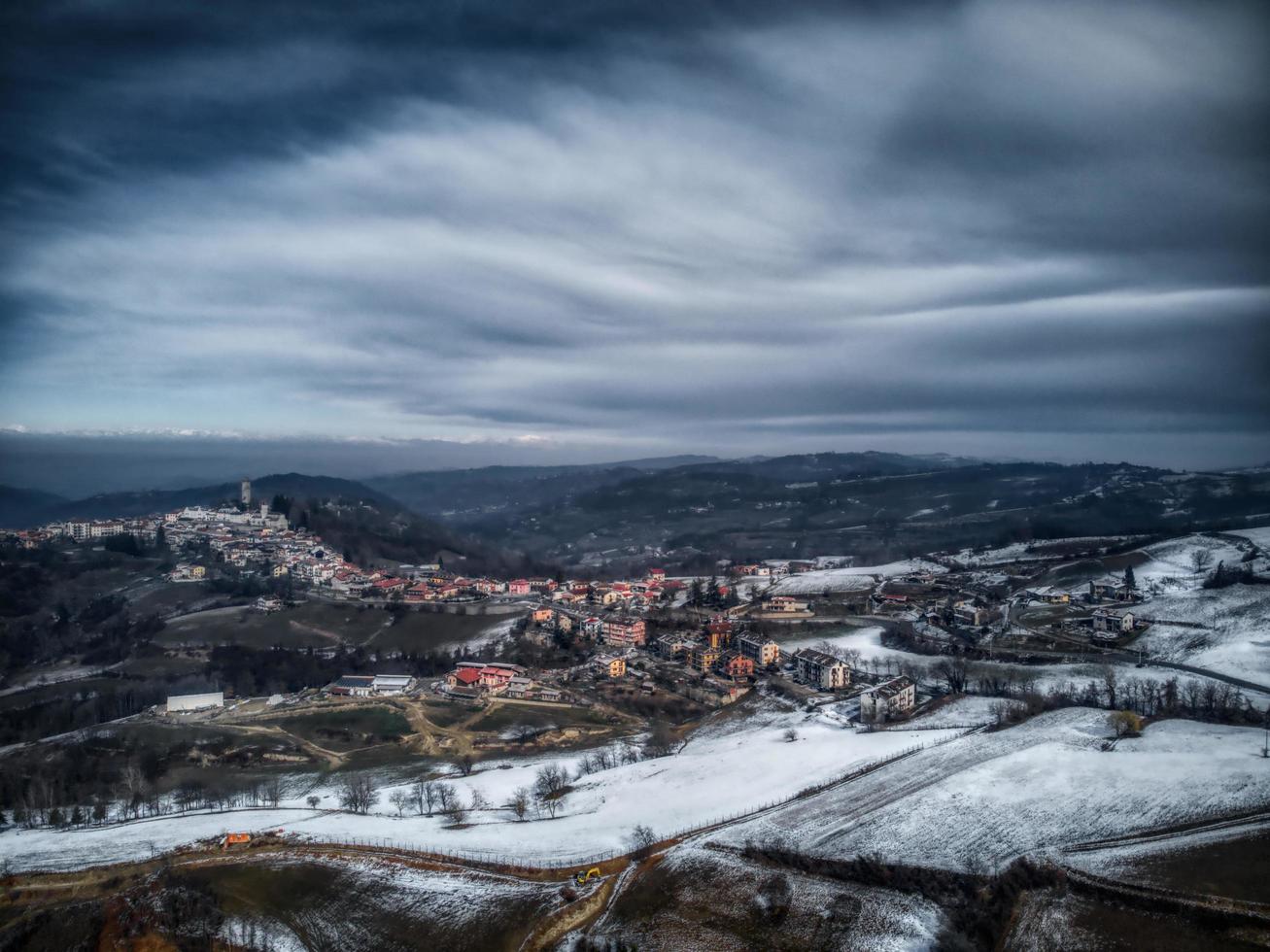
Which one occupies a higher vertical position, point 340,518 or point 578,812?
point 340,518

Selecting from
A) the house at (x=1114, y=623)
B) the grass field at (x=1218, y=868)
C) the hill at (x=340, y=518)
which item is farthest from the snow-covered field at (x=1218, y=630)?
the hill at (x=340, y=518)

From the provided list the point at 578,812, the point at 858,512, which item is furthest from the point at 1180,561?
the point at 858,512

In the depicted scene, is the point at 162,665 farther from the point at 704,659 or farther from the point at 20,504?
the point at 20,504

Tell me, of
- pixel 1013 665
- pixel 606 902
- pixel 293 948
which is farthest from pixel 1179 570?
pixel 293 948

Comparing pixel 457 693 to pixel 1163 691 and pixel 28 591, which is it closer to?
pixel 1163 691

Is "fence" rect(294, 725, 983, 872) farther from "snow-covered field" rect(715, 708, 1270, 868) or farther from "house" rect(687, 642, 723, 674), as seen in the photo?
"house" rect(687, 642, 723, 674)

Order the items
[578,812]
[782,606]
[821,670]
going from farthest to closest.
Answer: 1. [782,606]
2. [821,670]
3. [578,812]

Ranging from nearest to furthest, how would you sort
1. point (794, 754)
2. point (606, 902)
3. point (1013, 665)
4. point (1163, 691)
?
1. point (606, 902)
2. point (794, 754)
3. point (1163, 691)
4. point (1013, 665)
